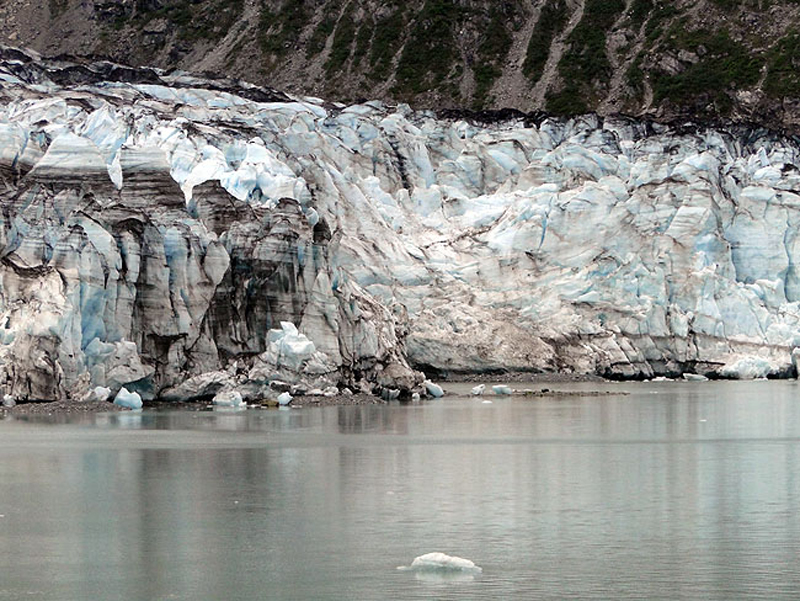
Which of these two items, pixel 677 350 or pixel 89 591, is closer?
pixel 89 591

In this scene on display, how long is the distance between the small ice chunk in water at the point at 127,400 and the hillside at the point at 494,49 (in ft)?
237

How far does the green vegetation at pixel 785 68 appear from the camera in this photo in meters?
103

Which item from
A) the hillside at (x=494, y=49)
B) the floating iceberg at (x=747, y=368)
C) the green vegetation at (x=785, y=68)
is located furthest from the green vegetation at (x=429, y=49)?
the floating iceberg at (x=747, y=368)

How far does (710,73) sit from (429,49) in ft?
76.2

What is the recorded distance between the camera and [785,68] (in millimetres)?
106062

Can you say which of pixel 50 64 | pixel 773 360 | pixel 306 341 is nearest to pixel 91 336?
pixel 306 341

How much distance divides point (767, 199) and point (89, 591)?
42.3 metres

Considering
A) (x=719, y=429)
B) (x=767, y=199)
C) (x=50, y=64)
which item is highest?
(x=50, y=64)

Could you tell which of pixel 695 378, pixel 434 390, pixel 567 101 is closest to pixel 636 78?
pixel 567 101

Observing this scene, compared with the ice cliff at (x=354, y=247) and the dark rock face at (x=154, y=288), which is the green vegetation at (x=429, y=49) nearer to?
the ice cliff at (x=354, y=247)

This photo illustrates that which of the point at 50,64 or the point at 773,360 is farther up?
the point at 50,64

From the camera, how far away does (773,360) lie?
4759 cm

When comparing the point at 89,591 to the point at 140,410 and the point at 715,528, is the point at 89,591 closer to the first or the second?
the point at 715,528

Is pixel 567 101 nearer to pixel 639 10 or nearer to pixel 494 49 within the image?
pixel 494 49
